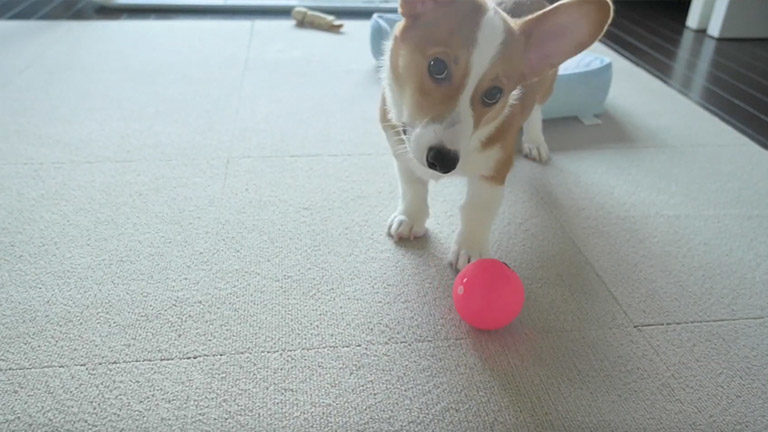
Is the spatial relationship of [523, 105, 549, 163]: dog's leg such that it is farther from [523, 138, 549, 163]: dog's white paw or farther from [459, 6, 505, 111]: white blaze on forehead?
[459, 6, 505, 111]: white blaze on forehead

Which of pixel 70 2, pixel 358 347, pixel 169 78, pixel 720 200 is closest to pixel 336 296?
pixel 358 347

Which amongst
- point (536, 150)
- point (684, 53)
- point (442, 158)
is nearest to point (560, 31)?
point (442, 158)

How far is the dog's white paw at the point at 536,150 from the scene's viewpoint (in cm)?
184

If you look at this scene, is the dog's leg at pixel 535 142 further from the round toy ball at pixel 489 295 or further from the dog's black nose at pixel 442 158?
the dog's black nose at pixel 442 158

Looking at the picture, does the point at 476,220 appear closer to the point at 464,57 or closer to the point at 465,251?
the point at 465,251

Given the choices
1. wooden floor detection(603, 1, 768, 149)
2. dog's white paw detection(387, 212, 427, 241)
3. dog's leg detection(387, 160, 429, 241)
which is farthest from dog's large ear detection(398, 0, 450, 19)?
wooden floor detection(603, 1, 768, 149)

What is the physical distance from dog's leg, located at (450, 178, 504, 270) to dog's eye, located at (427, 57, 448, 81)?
351 mm

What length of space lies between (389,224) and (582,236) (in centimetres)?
51

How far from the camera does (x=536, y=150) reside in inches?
72.4

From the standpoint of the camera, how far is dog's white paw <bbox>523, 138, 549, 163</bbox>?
1.84 metres

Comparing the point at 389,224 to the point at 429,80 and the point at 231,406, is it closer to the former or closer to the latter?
the point at 429,80

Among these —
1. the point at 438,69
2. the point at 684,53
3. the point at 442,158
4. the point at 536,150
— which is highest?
the point at 438,69

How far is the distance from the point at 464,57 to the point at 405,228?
0.55 meters

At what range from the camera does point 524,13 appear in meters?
1.36
